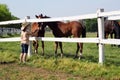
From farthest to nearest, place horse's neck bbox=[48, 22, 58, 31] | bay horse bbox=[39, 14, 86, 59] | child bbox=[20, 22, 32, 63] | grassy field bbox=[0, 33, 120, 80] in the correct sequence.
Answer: horse's neck bbox=[48, 22, 58, 31] → bay horse bbox=[39, 14, 86, 59] → child bbox=[20, 22, 32, 63] → grassy field bbox=[0, 33, 120, 80]

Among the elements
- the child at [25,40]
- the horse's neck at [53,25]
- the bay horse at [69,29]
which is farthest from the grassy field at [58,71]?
the horse's neck at [53,25]

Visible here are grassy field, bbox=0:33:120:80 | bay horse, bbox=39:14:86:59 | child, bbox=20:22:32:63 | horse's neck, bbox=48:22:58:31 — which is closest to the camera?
grassy field, bbox=0:33:120:80

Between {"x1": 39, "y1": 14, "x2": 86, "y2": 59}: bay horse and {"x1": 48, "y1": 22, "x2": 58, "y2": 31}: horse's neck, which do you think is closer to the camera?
{"x1": 39, "y1": 14, "x2": 86, "y2": 59}: bay horse

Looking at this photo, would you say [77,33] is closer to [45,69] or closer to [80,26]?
[80,26]

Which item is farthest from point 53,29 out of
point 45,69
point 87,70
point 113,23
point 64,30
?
point 113,23

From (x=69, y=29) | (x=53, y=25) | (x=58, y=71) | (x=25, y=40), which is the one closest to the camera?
(x=58, y=71)

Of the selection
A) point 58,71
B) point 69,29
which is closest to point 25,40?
point 69,29

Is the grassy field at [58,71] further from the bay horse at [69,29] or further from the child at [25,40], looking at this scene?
the bay horse at [69,29]

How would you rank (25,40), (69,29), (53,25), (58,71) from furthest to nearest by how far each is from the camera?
(53,25) → (69,29) → (25,40) → (58,71)

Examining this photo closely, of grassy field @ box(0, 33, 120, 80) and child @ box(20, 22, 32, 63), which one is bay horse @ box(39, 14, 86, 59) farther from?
grassy field @ box(0, 33, 120, 80)

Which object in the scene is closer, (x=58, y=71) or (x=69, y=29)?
(x=58, y=71)

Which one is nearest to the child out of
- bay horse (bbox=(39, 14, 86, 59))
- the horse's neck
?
bay horse (bbox=(39, 14, 86, 59))

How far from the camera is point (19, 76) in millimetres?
8406

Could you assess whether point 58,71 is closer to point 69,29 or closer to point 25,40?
point 25,40
